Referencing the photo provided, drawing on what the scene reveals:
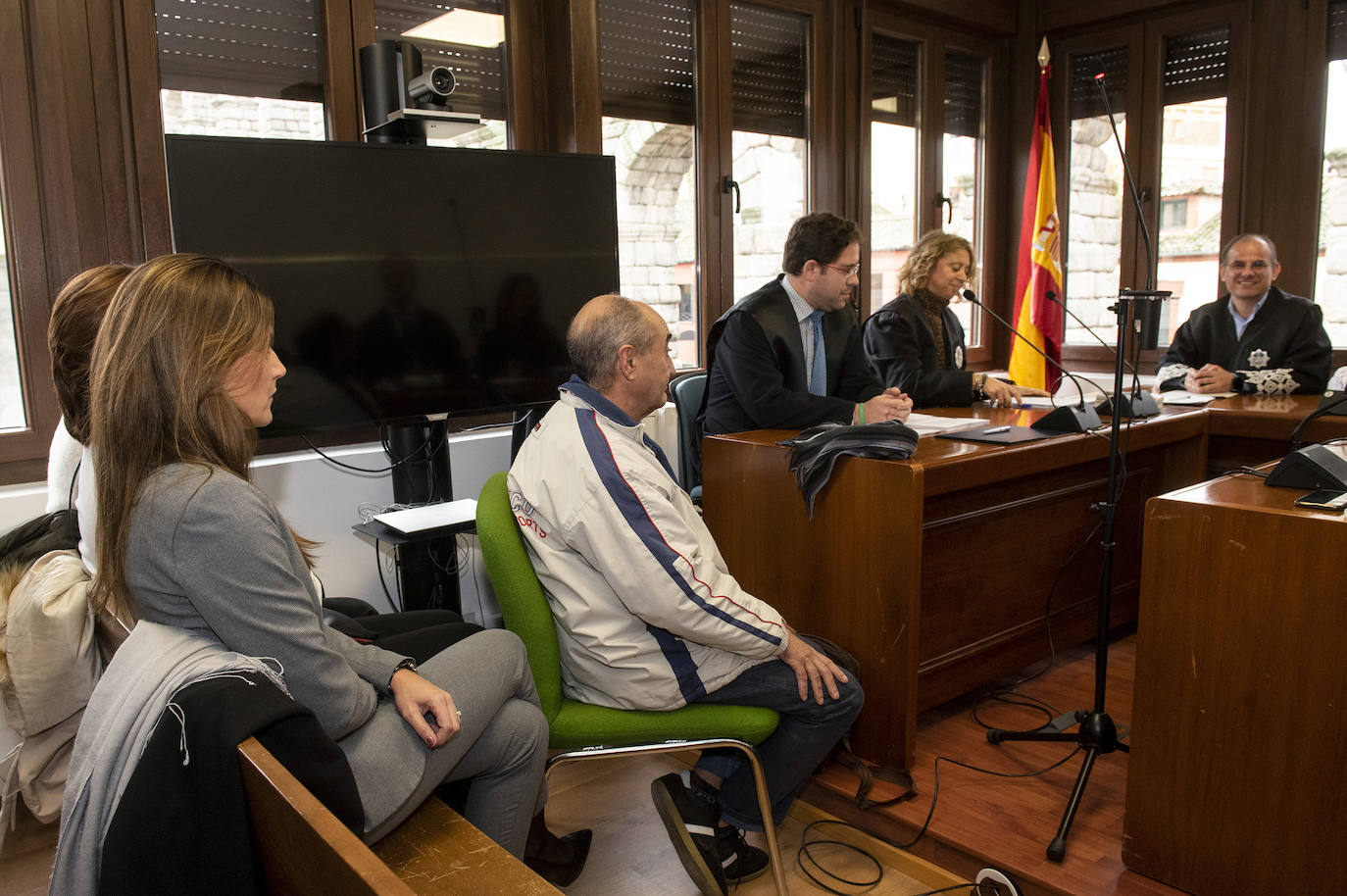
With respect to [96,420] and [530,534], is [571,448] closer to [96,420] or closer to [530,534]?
[530,534]

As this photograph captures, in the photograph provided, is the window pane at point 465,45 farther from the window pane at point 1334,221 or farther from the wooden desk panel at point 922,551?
the window pane at point 1334,221

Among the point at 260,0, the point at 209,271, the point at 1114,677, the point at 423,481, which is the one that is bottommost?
the point at 1114,677

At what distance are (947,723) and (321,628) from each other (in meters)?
1.72

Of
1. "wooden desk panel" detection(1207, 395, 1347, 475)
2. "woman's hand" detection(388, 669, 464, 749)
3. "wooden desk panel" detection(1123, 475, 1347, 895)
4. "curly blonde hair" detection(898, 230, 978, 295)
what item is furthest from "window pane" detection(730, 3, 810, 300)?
"woman's hand" detection(388, 669, 464, 749)

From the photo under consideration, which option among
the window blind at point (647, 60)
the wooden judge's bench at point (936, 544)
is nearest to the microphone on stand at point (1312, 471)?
the wooden judge's bench at point (936, 544)

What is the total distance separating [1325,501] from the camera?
1558 mm

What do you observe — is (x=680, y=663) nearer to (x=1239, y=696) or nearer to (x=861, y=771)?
(x=861, y=771)

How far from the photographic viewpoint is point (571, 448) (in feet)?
5.59

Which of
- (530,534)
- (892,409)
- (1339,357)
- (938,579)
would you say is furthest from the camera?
(1339,357)

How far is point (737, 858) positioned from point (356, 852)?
1.37 m

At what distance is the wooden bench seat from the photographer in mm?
710

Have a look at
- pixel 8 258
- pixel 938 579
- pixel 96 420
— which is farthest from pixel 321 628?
pixel 8 258

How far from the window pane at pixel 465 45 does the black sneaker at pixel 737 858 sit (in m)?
2.17

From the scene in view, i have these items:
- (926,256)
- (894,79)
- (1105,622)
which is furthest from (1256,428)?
(894,79)
